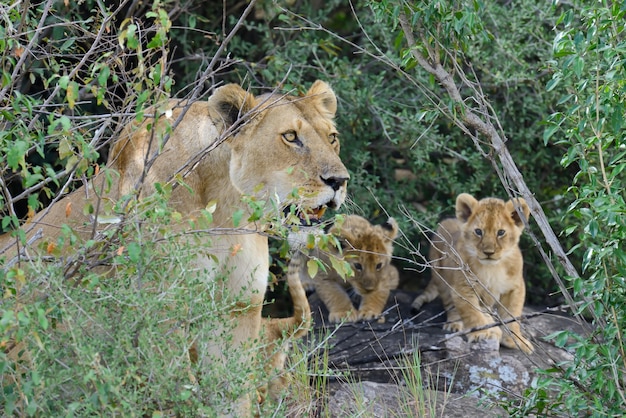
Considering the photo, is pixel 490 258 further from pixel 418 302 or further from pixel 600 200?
pixel 600 200

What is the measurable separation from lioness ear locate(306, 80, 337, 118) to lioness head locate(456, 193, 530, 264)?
2076mm

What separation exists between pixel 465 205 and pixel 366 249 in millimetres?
819

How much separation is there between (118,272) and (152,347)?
0.53 m

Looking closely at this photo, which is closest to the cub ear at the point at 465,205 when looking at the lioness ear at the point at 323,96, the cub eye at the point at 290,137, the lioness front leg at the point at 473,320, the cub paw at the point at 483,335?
the lioness front leg at the point at 473,320

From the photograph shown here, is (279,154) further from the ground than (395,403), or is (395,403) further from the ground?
(279,154)

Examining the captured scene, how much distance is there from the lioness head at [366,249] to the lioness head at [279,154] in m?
2.47

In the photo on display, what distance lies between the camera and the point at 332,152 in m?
5.16

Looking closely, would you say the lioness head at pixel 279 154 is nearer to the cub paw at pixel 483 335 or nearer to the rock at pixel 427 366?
the rock at pixel 427 366

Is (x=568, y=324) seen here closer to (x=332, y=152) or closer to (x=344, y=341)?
(x=344, y=341)

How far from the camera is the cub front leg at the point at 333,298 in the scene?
7734 millimetres

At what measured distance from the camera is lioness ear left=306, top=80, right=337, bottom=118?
5.51 m

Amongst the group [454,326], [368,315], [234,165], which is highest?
[234,165]

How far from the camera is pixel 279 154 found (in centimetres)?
509

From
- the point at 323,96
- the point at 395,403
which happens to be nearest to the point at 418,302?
the point at 395,403
